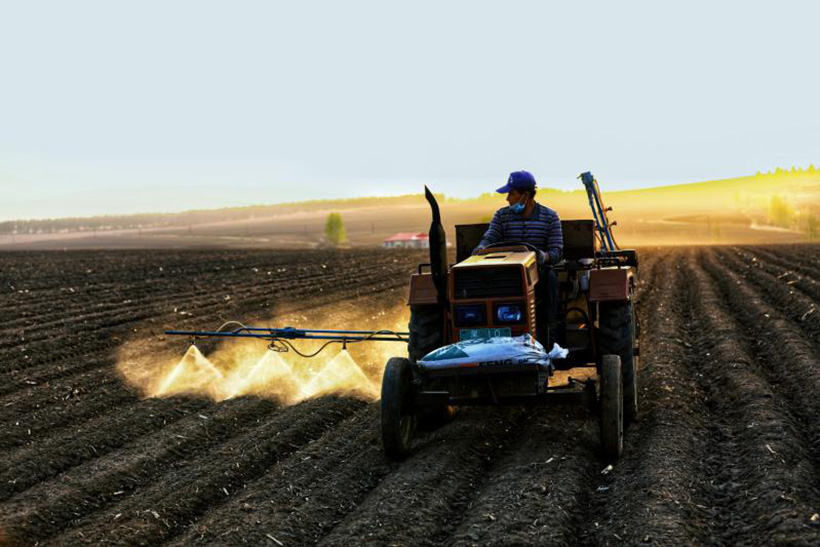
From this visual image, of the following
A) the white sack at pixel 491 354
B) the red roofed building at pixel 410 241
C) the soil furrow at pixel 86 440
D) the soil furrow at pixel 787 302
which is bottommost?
the red roofed building at pixel 410 241

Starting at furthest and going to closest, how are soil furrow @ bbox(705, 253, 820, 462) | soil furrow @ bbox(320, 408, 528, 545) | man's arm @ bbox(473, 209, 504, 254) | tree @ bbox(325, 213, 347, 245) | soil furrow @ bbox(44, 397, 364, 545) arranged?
tree @ bbox(325, 213, 347, 245), man's arm @ bbox(473, 209, 504, 254), soil furrow @ bbox(705, 253, 820, 462), soil furrow @ bbox(44, 397, 364, 545), soil furrow @ bbox(320, 408, 528, 545)

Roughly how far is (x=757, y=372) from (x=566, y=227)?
2.82 metres

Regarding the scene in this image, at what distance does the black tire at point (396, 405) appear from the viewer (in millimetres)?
6410

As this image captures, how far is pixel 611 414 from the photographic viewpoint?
6250 mm

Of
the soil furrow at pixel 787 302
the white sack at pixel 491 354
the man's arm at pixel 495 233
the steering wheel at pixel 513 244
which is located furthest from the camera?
the soil furrow at pixel 787 302

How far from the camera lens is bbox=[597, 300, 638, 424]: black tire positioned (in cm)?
736

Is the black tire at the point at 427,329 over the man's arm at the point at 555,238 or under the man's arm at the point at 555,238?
under

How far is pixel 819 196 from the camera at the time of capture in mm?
137500

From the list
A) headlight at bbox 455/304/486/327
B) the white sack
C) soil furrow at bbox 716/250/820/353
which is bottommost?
soil furrow at bbox 716/250/820/353

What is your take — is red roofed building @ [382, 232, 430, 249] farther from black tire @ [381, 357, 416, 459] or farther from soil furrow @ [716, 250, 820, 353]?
black tire @ [381, 357, 416, 459]

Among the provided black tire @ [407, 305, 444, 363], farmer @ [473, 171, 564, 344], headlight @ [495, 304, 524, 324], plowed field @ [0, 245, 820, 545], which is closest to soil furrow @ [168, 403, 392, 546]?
plowed field @ [0, 245, 820, 545]

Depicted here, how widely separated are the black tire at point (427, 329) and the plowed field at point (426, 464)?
2.45ft

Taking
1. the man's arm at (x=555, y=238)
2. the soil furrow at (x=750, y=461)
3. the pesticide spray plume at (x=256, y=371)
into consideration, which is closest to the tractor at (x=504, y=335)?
the man's arm at (x=555, y=238)

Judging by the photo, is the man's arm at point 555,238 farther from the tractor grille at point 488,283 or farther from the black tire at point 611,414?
the black tire at point 611,414
